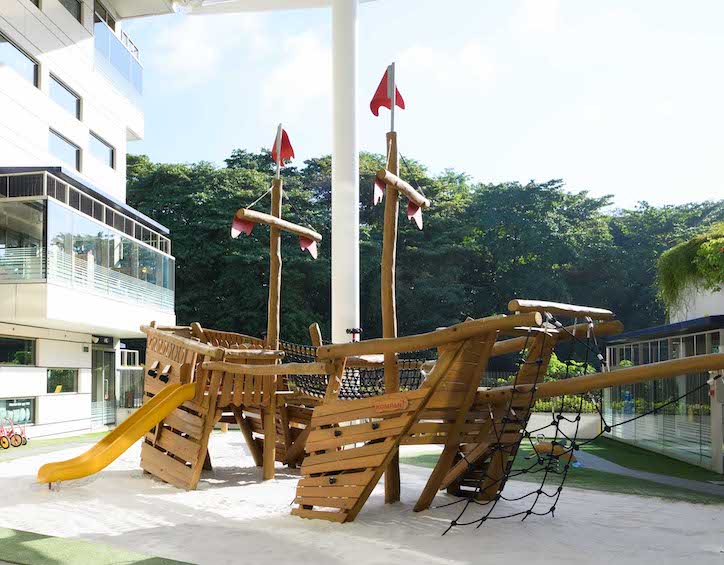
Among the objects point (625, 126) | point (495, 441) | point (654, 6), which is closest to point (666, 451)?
point (495, 441)

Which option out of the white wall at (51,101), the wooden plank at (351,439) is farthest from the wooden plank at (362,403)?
the white wall at (51,101)

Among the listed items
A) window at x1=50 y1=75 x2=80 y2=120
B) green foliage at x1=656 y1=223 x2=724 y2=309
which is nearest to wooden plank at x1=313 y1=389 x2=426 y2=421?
green foliage at x1=656 y1=223 x2=724 y2=309

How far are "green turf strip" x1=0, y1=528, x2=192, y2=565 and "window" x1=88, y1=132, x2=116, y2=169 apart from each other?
63.9 ft

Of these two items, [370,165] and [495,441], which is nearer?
[495,441]

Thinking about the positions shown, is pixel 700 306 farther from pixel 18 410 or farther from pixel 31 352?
pixel 18 410

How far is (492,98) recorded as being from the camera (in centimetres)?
5662

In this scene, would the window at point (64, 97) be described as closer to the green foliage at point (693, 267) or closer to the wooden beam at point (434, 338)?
the green foliage at point (693, 267)

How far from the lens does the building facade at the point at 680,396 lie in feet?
43.7

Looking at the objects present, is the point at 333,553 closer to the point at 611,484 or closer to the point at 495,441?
the point at 495,441

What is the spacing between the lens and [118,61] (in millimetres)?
26797

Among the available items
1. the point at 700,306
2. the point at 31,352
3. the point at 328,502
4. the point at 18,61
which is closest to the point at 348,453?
the point at 328,502

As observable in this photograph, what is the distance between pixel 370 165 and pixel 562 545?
35.8m

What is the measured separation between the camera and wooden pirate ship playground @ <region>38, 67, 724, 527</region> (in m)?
7.70

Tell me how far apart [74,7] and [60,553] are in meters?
21.0
